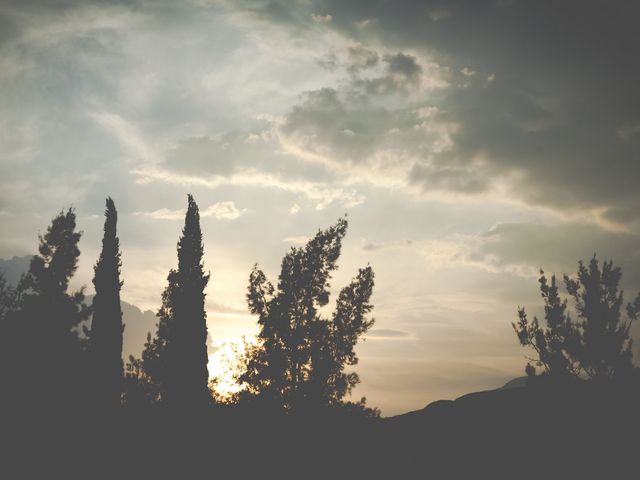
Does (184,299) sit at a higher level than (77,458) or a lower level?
higher

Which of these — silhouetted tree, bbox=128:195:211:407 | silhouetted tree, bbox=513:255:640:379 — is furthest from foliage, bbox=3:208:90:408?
silhouetted tree, bbox=513:255:640:379

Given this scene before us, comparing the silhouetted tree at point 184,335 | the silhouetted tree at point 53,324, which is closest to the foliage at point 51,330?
the silhouetted tree at point 53,324

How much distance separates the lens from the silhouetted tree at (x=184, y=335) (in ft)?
81.4

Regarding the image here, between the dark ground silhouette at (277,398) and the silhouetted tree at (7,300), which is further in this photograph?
the silhouetted tree at (7,300)

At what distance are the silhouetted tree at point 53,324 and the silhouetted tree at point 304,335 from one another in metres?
11.3

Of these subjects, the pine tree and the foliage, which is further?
the pine tree

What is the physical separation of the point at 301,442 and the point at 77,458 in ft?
34.0

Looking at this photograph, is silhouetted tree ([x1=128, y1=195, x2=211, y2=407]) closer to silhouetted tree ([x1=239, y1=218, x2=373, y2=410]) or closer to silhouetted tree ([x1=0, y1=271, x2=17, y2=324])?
silhouetted tree ([x1=239, y1=218, x2=373, y2=410])

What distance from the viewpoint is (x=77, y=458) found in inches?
603

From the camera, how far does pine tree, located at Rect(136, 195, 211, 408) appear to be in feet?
81.4

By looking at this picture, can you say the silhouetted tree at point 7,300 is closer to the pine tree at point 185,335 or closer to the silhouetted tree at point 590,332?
the pine tree at point 185,335

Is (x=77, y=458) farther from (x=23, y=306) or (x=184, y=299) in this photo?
(x=23, y=306)

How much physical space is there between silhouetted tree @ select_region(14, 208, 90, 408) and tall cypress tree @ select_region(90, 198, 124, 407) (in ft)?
3.78

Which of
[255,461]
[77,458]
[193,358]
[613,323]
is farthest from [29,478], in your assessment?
[613,323]
